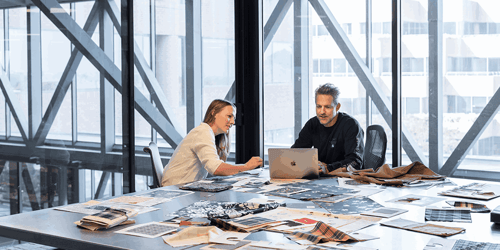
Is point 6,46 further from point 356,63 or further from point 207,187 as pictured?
point 356,63

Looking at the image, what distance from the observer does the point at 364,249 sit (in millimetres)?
1692

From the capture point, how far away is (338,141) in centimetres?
395

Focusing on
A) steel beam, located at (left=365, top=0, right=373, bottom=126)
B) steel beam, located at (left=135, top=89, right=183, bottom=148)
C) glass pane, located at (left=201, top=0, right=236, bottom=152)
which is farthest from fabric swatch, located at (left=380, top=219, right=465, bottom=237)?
steel beam, located at (left=365, top=0, right=373, bottom=126)

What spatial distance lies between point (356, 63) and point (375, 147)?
5.74 feet

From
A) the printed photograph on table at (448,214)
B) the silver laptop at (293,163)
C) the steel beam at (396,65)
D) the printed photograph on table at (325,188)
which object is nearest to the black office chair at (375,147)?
the steel beam at (396,65)

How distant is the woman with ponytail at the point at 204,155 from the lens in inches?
134

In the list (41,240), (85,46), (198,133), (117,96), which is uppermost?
(85,46)

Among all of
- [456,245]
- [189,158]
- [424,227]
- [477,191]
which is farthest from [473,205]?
[189,158]

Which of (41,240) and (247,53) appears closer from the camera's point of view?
(41,240)

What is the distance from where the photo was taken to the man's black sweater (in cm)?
378

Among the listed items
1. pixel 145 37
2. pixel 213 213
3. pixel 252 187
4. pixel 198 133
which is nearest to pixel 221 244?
pixel 213 213

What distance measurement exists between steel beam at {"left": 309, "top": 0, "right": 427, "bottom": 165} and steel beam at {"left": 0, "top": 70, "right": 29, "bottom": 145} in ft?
11.2

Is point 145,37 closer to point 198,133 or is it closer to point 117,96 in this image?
point 117,96

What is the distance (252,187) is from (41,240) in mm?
1329
